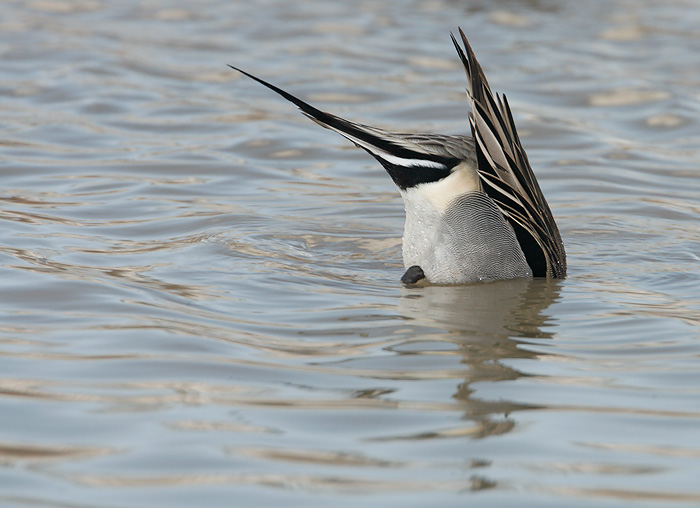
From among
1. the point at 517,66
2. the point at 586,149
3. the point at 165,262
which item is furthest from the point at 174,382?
the point at 517,66

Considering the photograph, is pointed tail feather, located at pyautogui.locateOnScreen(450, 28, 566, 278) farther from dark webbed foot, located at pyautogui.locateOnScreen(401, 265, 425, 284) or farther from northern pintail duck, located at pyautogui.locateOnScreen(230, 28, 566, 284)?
dark webbed foot, located at pyautogui.locateOnScreen(401, 265, 425, 284)

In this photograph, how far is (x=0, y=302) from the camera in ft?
15.8

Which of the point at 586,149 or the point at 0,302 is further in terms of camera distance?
the point at 586,149

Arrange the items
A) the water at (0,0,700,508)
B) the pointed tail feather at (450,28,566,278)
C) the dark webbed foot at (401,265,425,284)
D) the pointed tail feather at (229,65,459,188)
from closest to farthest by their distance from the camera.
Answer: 1. the water at (0,0,700,508)
2. the pointed tail feather at (229,65,459,188)
3. the pointed tail feather at (450,28,566,278)
4. the dark webbed foot at (401,265,425,284)

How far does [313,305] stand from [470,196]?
3.11ft

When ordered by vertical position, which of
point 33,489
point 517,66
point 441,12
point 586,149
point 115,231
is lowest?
point 33,489

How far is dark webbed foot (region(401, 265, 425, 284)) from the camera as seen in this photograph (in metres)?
5.55

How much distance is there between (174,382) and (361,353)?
0.80 meters

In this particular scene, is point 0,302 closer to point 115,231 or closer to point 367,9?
point 115,231

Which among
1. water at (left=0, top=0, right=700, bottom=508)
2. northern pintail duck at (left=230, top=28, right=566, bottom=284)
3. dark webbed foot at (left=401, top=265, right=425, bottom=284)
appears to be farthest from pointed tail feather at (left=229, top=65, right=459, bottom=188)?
water at (left=0, top=0, right=700, bottom=508)

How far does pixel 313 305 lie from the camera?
5074 mm

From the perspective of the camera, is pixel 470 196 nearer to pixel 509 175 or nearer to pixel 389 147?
pixel 509 175

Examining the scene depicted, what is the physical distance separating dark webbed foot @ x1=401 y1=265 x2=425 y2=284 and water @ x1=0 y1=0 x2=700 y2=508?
0.10m

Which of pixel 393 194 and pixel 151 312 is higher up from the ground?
pixel 393 194
